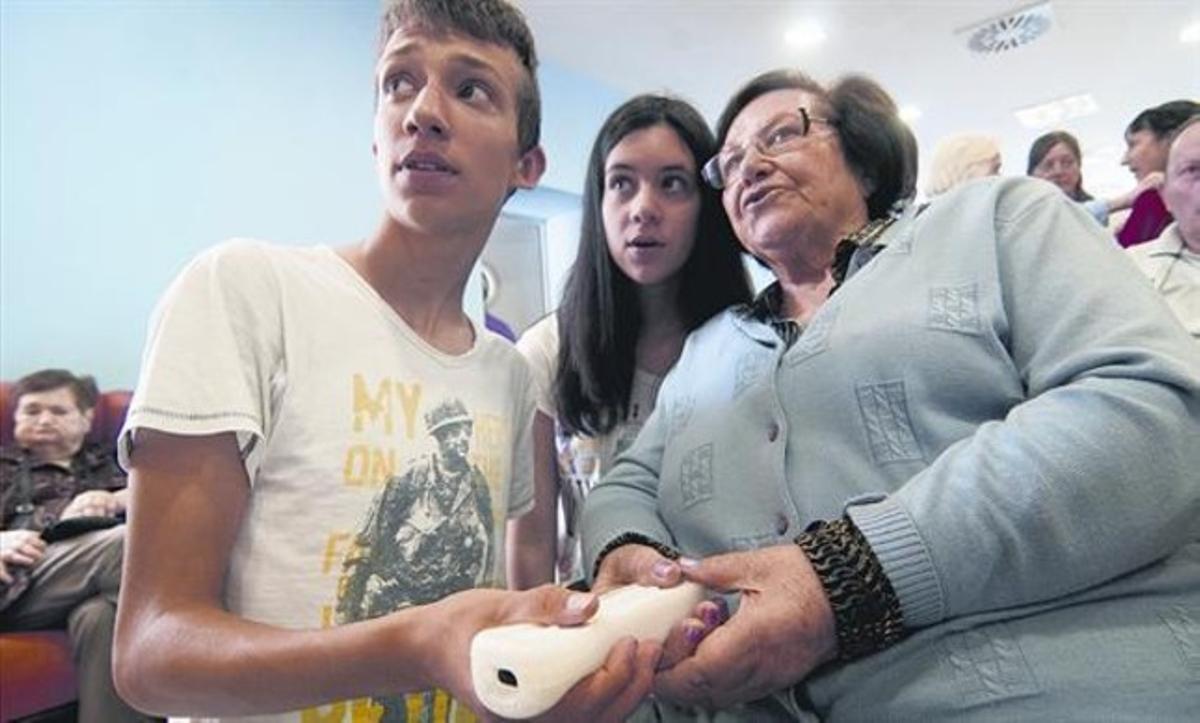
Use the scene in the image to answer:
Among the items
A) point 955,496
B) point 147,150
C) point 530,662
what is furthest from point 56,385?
point 955,496

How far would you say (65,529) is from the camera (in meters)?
1.84

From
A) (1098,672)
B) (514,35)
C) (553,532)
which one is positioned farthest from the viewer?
(553,532)

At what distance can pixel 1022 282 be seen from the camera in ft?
2.61

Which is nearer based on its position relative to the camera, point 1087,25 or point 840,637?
point 840,637

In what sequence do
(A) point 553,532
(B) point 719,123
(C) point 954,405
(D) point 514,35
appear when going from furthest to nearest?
(B) point 719,123 < (A) point 553,532 < (D) point 514,35 < (C) point 954,405

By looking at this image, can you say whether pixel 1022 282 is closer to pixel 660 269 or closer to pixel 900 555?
pixel 900 555

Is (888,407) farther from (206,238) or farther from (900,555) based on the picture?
(206,238)

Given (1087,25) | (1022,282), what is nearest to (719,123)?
(1022,282)

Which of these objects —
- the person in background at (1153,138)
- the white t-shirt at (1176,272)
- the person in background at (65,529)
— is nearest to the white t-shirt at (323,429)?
the person in background at (65,529)

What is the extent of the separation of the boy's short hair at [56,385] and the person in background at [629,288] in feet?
5.45

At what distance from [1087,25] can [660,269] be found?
410 centimetres

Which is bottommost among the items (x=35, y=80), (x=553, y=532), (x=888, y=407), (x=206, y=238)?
(x=553, y=532)

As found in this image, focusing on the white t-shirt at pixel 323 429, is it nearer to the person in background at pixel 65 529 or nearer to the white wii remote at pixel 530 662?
the white wii remote at pixel 530 662

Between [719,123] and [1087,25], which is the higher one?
[1087,25]
